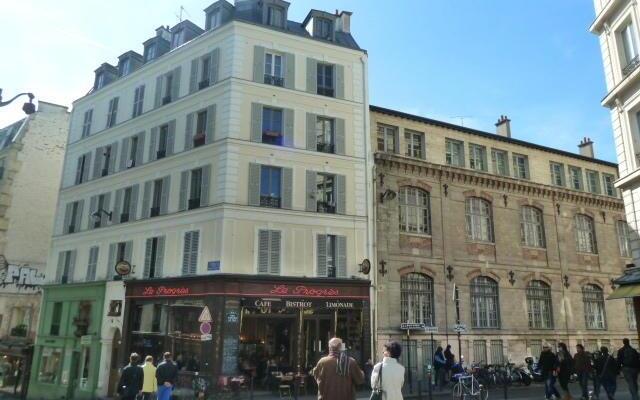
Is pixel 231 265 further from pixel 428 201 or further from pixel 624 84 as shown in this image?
pixel 624 84

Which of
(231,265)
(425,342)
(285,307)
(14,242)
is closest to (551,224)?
(425,342)

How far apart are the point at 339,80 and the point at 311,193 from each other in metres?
5.60

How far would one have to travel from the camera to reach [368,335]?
65.0 ft

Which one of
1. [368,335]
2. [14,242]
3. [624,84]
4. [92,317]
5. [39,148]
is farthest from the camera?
[39,148]

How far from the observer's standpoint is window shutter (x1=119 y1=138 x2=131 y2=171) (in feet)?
80.4

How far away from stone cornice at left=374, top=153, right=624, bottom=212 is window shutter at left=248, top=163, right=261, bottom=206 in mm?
5527

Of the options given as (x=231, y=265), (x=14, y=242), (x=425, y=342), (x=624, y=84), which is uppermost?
(x=624, y=84)

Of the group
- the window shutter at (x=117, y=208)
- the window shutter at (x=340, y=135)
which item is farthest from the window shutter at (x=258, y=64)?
the window shutter at (x=117, y=208)

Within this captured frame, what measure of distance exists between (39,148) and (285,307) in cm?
2221

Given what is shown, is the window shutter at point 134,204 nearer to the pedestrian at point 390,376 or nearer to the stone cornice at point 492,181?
the stone cornice at point 492,181

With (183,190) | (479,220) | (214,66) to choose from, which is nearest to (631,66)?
(479,220)

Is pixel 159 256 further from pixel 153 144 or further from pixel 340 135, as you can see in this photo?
pixel 340 135

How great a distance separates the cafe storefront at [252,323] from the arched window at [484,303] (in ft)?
21.0

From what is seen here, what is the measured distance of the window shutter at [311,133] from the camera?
21.4m
